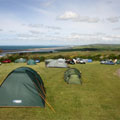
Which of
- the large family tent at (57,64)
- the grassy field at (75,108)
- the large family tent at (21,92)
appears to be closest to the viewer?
the grassy field at (75,108)

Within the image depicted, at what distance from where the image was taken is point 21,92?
9016 mm

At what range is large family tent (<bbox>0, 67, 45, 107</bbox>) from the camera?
347 inches

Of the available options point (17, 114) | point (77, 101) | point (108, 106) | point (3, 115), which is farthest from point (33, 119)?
point (108, 106)

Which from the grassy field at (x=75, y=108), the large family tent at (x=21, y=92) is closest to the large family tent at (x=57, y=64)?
the grassy field at (x=75, y=108)

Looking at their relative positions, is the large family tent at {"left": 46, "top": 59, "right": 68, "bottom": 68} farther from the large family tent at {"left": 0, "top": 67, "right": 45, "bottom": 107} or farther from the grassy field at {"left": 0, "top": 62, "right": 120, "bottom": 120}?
the large family tent at {"left": 0, "top": 67, "right": 45, "bottom": 107}

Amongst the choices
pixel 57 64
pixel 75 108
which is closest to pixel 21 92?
pixel 75 108

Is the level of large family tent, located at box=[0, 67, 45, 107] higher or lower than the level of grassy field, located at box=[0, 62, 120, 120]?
higher

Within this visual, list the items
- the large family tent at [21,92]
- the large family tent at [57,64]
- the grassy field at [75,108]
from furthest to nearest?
the large family tent at [57,64]
the large family tent at [21,92]
the grassy field at [75,108]

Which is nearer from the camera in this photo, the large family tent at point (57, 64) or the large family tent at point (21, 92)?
the large family tent at point (21, 92)

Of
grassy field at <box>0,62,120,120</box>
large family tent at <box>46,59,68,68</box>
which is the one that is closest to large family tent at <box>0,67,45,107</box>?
grassy field at <box>0,62,120,120</box>

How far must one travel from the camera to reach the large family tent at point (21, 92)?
8.82 metres

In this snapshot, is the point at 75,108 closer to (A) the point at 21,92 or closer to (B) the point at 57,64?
(A) the point at 21,92

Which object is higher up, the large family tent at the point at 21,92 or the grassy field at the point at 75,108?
the large family tent at the point at 21,92

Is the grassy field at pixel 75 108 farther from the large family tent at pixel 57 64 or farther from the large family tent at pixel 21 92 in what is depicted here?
the large family tent at pixel 57 64
